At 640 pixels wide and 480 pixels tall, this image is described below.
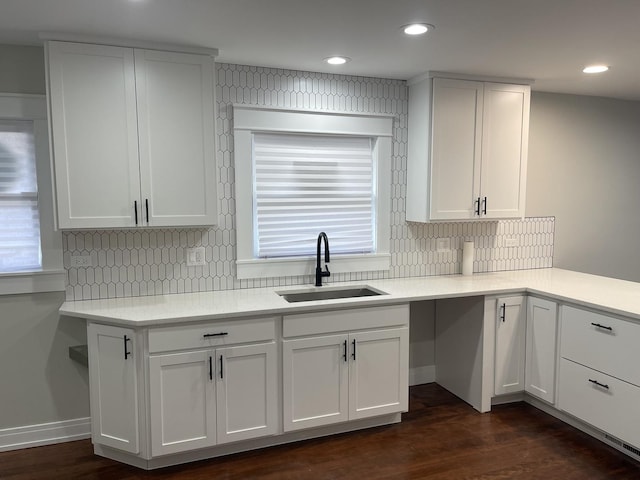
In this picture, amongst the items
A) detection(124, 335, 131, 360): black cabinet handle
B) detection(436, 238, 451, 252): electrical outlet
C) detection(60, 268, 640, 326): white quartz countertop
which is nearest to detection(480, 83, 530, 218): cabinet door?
detection(436, 238, 451, 252): electrical outlet

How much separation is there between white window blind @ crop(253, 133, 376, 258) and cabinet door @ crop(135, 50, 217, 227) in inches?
20.3

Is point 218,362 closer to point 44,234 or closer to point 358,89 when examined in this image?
point 44,234

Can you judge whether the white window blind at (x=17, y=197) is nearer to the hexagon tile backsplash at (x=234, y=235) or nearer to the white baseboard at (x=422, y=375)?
the hexagon tile backsplash at (x=234, y=235)

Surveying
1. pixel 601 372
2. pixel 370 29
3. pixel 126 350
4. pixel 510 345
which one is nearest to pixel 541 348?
pixel 510 345

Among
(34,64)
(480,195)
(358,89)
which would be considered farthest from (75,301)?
(480,195)

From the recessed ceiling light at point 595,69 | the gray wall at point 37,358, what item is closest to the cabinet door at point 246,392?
the gray wall at point 37,358

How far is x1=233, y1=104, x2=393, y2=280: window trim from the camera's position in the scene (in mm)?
3203

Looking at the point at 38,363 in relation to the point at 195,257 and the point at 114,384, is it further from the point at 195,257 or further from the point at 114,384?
the point at 195,257

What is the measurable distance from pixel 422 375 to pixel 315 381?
1320 mm

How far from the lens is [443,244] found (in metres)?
3.82

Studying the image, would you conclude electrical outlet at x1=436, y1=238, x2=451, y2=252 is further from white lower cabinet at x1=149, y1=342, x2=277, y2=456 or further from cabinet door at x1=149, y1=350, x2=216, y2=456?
cabinet door at x1=149, y1=350, x2=216, y2=456

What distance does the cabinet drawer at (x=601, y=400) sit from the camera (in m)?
2.62

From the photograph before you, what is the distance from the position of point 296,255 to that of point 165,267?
0.90m

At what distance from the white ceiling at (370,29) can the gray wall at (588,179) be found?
31.7 inches
